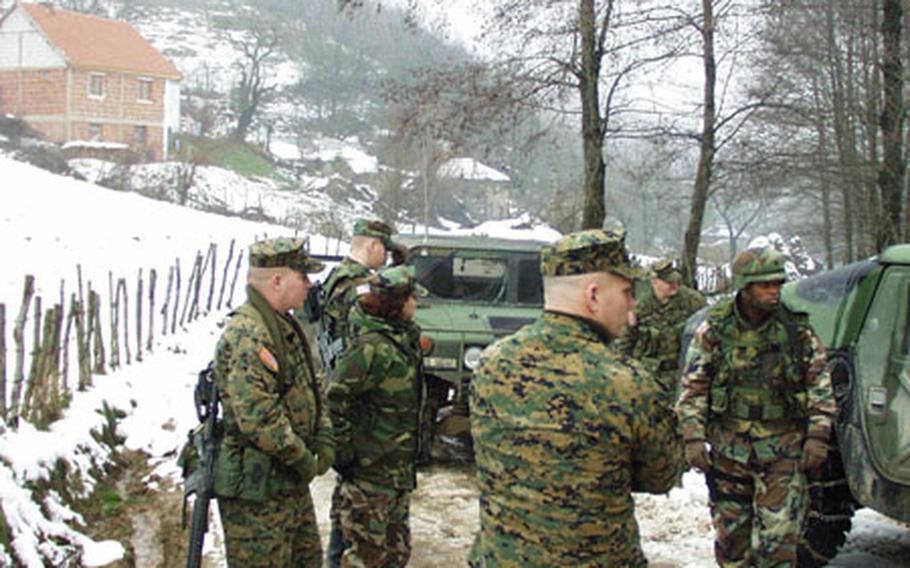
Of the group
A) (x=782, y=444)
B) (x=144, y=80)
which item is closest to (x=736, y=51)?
(x=782, y=444)

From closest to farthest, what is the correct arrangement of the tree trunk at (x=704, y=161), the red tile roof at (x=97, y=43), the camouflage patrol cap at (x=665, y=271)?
the camouflage patrol cap at (x=665, y=271)
the tree trunk at (x=704, y=161)
the red tile roof at (x=97, y=43)

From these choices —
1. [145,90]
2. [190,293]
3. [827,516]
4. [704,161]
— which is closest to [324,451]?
[827,516]

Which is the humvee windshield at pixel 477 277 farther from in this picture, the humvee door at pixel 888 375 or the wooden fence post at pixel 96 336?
the humvee door at pixel 888 375

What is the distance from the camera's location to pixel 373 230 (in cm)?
547

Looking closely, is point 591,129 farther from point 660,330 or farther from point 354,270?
point 354,270

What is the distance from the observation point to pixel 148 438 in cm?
806

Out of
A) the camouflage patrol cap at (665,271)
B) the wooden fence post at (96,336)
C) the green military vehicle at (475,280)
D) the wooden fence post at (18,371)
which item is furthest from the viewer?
the wooden fence post at (96,336)

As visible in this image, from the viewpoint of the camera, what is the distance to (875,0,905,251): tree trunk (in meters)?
13.5

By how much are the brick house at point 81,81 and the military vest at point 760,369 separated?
5014cm

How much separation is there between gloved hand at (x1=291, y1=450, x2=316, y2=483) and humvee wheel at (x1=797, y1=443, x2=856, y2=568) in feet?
8.14

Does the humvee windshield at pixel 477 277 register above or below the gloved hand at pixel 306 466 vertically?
above

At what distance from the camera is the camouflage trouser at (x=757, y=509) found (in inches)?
165

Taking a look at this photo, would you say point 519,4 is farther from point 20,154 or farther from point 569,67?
point 20,154

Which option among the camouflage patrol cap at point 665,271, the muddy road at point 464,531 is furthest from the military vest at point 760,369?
the camouflage patrol cap at point 665,271
